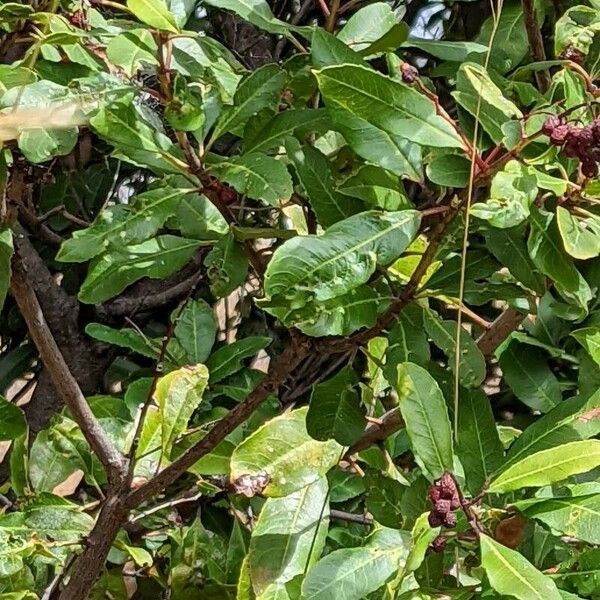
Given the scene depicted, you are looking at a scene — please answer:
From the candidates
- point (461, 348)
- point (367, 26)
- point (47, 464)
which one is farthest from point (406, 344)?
point (47, 464)

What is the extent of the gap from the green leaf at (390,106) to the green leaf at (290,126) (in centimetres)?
9

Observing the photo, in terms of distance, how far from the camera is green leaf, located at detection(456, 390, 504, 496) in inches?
24.0

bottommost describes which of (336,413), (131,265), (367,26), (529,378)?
(529,378)

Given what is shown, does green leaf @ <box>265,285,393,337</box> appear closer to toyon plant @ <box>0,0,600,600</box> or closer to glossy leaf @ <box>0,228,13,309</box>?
toyon plant @ <box>0,0,600,600</box>

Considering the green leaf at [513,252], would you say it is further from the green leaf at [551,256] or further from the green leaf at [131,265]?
the green leaf at [131,265]

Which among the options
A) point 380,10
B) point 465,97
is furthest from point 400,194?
point 380,10

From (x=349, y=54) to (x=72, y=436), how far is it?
402 millimetres

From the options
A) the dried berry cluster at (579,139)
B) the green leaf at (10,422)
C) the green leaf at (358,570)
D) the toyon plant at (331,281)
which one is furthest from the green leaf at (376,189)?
the green leaf at (10,422)

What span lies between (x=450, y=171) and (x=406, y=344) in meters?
0.13

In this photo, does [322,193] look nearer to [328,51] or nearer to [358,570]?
[328,51]

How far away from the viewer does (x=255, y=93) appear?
578 mm

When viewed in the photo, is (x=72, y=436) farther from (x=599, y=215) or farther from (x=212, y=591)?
(x=599, y=215)

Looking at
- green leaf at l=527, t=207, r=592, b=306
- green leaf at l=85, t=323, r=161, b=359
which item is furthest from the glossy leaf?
green leaf at l=527, t=207, r=592, b=306

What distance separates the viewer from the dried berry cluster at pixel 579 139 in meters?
0.45
